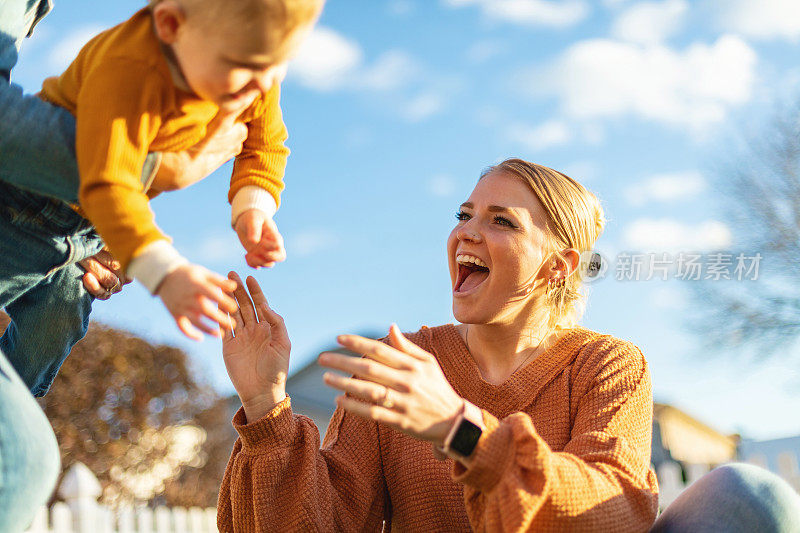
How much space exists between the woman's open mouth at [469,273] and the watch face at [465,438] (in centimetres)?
88

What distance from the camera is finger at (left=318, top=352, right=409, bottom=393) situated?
1.51m

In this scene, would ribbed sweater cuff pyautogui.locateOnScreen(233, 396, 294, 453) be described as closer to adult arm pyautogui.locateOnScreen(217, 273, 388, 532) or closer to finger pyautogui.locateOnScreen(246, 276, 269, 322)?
adult arm pyautogui.locateOnScreen(217, 273, 388, 532)

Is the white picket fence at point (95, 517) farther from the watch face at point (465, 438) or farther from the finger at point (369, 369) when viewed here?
the finger at point (369, 369)

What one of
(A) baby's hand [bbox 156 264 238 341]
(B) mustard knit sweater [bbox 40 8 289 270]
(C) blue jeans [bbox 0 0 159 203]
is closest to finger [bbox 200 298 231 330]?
(A) baby's hand [bbox 156 264 238 341]

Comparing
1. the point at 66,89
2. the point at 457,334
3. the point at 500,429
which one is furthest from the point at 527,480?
the point at 66,89

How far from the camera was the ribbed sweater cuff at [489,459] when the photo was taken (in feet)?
5.33

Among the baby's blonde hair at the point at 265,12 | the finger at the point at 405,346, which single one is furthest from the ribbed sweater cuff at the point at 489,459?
the baby's blonde hair at the point at 265,12

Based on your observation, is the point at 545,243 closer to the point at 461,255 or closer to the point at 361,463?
the point at 461,255

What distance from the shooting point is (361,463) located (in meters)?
2.30

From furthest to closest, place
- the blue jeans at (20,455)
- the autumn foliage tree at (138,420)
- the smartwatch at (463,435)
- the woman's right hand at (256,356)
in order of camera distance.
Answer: the autumn foliage tree at (138,420) → the woman's right hand at (256,356) → the smartwatch at (463,435) → the blue jeans at (20,455)

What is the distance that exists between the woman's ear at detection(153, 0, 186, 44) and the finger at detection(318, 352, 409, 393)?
0.64 metres

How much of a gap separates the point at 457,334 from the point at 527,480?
967 mm

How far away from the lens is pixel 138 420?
36.9 ft

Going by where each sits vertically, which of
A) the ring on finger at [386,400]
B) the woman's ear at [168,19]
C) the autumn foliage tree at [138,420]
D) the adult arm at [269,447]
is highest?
the woman's ear at [168,19]
